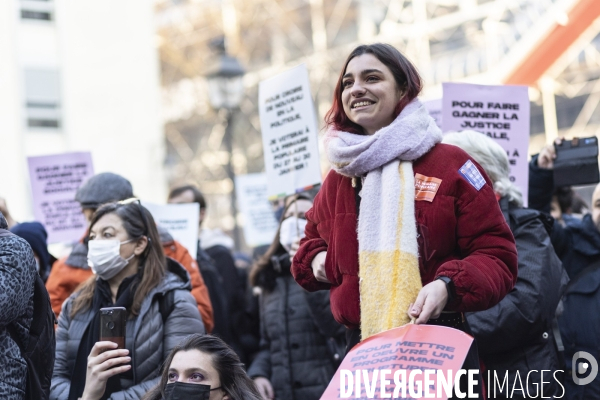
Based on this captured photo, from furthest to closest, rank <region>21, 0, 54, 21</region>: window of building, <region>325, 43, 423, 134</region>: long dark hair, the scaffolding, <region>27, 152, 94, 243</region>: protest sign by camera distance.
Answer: <region>21, 0, 54, 21</region>: window of building, the scaffolding, <region>27, 152, 94, 243</region>: protest sign, <region>325, 43, 423, 134</region>: long dark hair

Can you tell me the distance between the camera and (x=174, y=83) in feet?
105

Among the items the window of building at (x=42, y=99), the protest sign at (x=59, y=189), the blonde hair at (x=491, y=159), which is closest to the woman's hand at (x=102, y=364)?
the blonde hair at (x=491, y=159)

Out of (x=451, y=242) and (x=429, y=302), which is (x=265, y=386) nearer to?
(x=451, y=242)

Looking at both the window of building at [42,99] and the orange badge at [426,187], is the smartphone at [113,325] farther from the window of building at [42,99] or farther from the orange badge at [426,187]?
the window of building at [42,99]

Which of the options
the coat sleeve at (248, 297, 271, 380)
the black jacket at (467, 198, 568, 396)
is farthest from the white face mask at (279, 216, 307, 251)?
the black jacket at (467, 198, 568, 396)

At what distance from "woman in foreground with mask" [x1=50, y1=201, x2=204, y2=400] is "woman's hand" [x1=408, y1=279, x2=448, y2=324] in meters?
1.69

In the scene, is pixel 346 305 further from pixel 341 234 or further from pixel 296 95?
pixel 296 95

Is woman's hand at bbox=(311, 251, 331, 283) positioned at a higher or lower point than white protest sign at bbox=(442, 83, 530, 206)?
lower

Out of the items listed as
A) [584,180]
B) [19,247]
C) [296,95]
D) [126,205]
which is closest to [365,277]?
[19,247]

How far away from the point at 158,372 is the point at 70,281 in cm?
137

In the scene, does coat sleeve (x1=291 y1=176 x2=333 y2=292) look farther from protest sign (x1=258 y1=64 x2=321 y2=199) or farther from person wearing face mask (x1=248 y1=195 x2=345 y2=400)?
protest sign (x1=258 y1=64 x2=321 y2=199)

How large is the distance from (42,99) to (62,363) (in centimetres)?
2235

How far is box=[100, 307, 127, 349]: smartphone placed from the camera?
3.58 metres

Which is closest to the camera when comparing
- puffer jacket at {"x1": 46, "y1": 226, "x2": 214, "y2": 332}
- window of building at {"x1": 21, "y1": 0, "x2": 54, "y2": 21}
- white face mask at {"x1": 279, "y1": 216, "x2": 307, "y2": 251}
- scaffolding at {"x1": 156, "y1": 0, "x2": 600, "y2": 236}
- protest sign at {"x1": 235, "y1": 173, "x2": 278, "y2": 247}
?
puffer jacket at {"x1": 46, "y1": 226, "x2": 214, "y2": 332}
